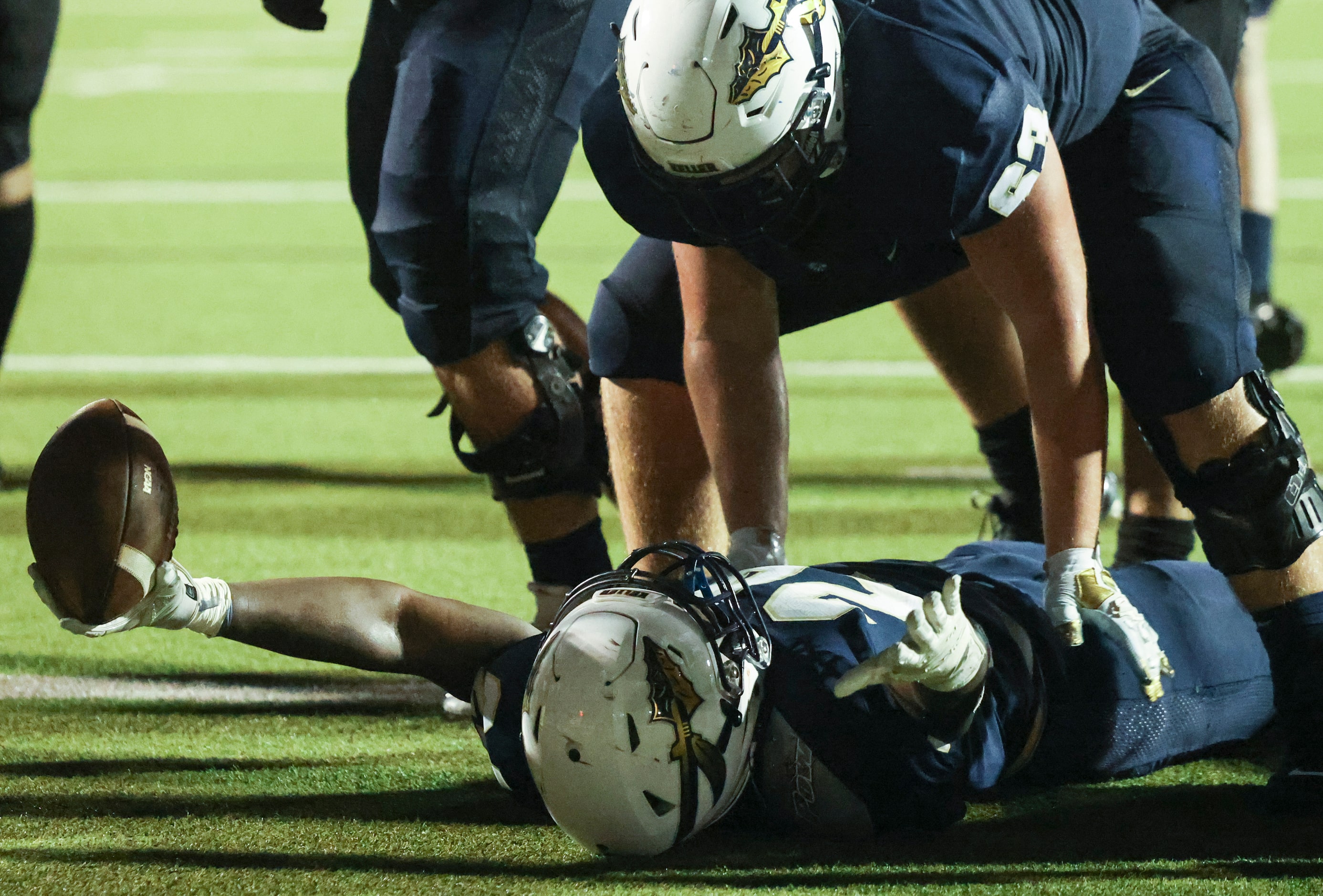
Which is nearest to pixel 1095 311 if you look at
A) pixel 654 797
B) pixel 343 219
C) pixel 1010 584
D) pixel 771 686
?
pixel 1010 584

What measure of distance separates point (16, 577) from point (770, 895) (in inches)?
84.8

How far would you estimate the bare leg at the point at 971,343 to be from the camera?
326cm

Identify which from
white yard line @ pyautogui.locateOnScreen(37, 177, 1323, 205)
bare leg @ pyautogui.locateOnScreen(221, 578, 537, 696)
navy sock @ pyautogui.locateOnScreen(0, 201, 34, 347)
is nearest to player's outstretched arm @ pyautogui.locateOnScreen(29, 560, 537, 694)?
bare leg @ pyautogui.locateOnScreen(221, 578, 537, 696)

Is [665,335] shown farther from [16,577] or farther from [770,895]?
[16,577]

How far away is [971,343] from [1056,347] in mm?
905

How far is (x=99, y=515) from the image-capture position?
7.48 ft

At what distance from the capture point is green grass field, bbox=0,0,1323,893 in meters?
2.34

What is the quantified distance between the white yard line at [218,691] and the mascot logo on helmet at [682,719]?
0.89 meters

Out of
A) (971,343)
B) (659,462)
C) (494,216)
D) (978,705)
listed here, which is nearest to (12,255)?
(494,216)

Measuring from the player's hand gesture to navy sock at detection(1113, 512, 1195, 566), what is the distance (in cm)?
179

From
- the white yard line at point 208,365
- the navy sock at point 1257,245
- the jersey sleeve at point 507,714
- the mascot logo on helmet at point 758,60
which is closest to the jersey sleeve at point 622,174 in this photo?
the mascot logo on helmet at point 758,60

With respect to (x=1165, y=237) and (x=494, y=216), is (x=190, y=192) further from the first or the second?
(x=1165, y=237)

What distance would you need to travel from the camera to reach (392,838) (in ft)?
8.00

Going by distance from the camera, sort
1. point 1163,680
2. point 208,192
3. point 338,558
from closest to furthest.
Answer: point 1163,680 < point 338,558 < point 208,192
